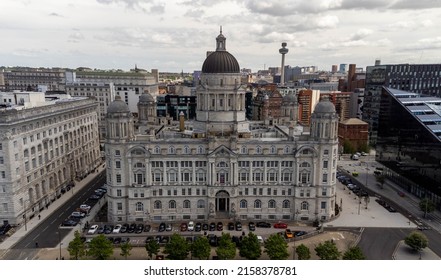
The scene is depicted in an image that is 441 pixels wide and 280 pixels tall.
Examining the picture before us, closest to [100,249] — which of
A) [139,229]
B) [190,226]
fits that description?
[139,229]

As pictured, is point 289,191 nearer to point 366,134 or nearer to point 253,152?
point 253,152

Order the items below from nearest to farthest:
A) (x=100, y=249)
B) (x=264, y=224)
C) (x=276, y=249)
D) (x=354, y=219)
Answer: (x=100, y=249) < (x=276, y=249) < (x=264, y=224) < (x=354, y=219)

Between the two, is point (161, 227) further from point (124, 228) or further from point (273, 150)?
point (273, 150)

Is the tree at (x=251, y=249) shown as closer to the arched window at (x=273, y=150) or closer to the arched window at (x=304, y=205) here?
the arched window at (x=273, y=150)

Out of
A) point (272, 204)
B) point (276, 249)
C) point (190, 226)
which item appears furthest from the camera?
point (272, 204)

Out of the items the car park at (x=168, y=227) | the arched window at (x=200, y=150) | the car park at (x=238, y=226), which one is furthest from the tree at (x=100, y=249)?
the arched window at (x=200, y=150)

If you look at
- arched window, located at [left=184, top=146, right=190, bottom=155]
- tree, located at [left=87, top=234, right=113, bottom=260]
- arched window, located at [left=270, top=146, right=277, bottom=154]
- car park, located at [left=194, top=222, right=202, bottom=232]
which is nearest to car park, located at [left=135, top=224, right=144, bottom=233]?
car park, located at [left=194, top=222, right=202, bottom=232]

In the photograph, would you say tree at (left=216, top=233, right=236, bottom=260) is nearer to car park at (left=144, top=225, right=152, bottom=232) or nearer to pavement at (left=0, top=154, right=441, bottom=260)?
pavement at (left=0, top=154, right=441, bottom=260)
